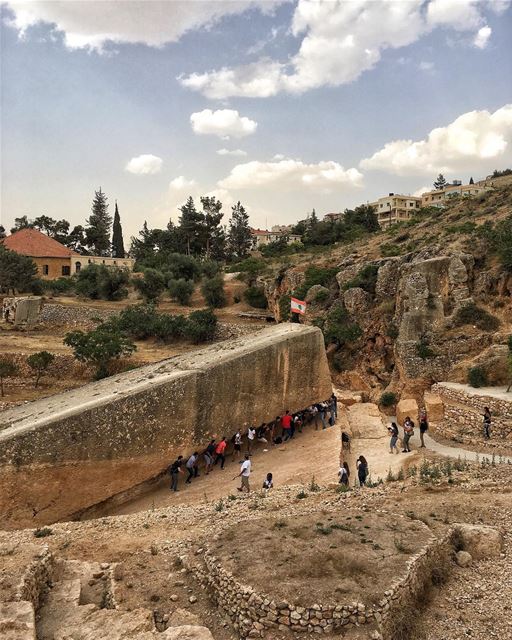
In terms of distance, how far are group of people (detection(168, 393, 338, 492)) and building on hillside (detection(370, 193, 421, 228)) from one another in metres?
61.9

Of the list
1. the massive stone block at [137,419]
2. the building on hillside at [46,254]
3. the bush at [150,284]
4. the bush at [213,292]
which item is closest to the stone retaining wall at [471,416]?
the massive stone block at [137,419]

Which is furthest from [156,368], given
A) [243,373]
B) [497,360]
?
[497,360]

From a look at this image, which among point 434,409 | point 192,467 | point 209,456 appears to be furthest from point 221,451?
point 434,409

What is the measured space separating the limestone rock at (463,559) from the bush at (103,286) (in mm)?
31236

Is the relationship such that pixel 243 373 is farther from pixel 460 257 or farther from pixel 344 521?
pixel 460 257

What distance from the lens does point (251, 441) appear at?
40.9 ft

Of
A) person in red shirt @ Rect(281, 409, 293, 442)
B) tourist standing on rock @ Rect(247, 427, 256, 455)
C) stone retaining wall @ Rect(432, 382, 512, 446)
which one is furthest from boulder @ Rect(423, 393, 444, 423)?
tourist standing on rock @ Rect(247, 427, 256, 455)

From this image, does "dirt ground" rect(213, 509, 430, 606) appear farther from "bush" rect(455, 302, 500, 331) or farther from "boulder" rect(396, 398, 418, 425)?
"bush" rect(455, 302, 500, 331)

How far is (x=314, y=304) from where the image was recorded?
2802 cm

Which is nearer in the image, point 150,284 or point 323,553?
point 323,553

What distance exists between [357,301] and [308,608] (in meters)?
20.4

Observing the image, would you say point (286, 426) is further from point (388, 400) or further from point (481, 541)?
point (388, 400)

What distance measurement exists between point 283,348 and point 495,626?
8679 mm

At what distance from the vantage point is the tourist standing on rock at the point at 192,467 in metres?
11.1
